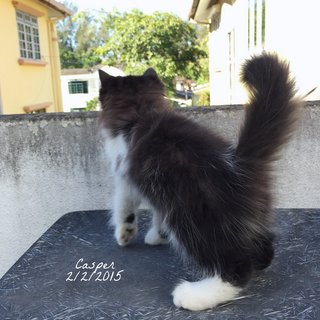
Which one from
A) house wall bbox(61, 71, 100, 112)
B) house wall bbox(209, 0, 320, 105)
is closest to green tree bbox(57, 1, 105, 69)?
house wall bbox(61, 71, 100, 112)

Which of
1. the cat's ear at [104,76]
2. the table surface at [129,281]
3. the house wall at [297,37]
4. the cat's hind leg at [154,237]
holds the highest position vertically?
the house wall at [297,37]

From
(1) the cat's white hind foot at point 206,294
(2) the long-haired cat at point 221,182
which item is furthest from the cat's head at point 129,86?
(1) the cat's white hind foot at point 206,294

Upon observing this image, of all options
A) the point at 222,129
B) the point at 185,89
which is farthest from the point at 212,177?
the point at 185,89

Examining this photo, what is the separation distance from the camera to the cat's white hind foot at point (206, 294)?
4.31ft

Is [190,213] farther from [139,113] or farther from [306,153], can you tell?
[306,153]

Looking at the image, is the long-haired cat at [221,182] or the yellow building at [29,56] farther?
the yellow building at [29,56]

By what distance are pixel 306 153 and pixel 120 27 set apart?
477 inches

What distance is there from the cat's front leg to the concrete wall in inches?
24.9

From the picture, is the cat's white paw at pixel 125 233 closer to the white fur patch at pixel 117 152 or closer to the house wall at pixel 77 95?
the white fur patch at pixel 117 152

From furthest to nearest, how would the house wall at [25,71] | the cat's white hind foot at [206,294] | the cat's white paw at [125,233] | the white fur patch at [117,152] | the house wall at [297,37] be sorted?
the house wall at [25,71] → the house wall at [297,37] → the cat's white paw at [125,233] → the white fur patch at [117,152] → the cat's white hind foot at [206,294]

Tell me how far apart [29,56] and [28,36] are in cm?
51

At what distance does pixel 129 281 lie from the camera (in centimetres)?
156

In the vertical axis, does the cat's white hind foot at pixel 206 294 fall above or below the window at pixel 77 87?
below

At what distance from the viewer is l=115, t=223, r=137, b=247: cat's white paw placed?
1858 millimetres
